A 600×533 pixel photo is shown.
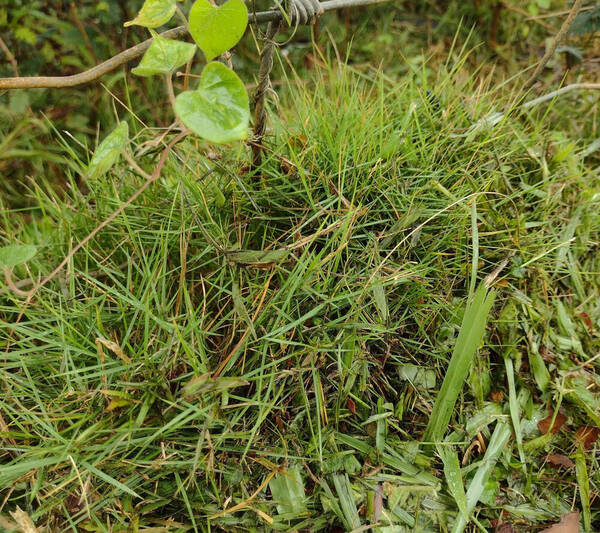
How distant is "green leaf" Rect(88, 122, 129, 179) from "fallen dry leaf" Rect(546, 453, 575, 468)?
3.63 feet

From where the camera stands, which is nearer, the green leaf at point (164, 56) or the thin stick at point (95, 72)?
the green leaf at point (164, 56)

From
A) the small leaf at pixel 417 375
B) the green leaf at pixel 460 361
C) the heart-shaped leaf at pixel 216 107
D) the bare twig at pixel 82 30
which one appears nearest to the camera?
the heart-shaped leaf at pixel 216 107

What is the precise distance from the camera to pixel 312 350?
1.07 metres

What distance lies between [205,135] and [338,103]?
778 mm

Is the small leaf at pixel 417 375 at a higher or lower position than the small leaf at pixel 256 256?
lower

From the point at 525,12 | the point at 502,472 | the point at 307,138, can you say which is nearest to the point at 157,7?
the point at 307,138

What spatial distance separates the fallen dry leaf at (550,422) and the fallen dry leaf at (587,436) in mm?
39

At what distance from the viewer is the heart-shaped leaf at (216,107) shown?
0.79 meters

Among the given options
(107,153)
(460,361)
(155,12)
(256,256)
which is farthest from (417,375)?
(155,12)

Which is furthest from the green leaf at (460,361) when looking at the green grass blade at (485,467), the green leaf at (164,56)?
the green leaf at (164,56)

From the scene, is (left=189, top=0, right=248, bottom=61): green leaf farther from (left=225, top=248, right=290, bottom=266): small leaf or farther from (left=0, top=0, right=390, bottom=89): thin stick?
(left=225, top=248, right=290, bottom=266): small leaf

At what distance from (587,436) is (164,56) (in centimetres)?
120

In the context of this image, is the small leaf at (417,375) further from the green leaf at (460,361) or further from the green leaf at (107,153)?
the green leaf at (107,153)

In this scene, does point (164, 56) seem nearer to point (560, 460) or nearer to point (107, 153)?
point (107, 153)
